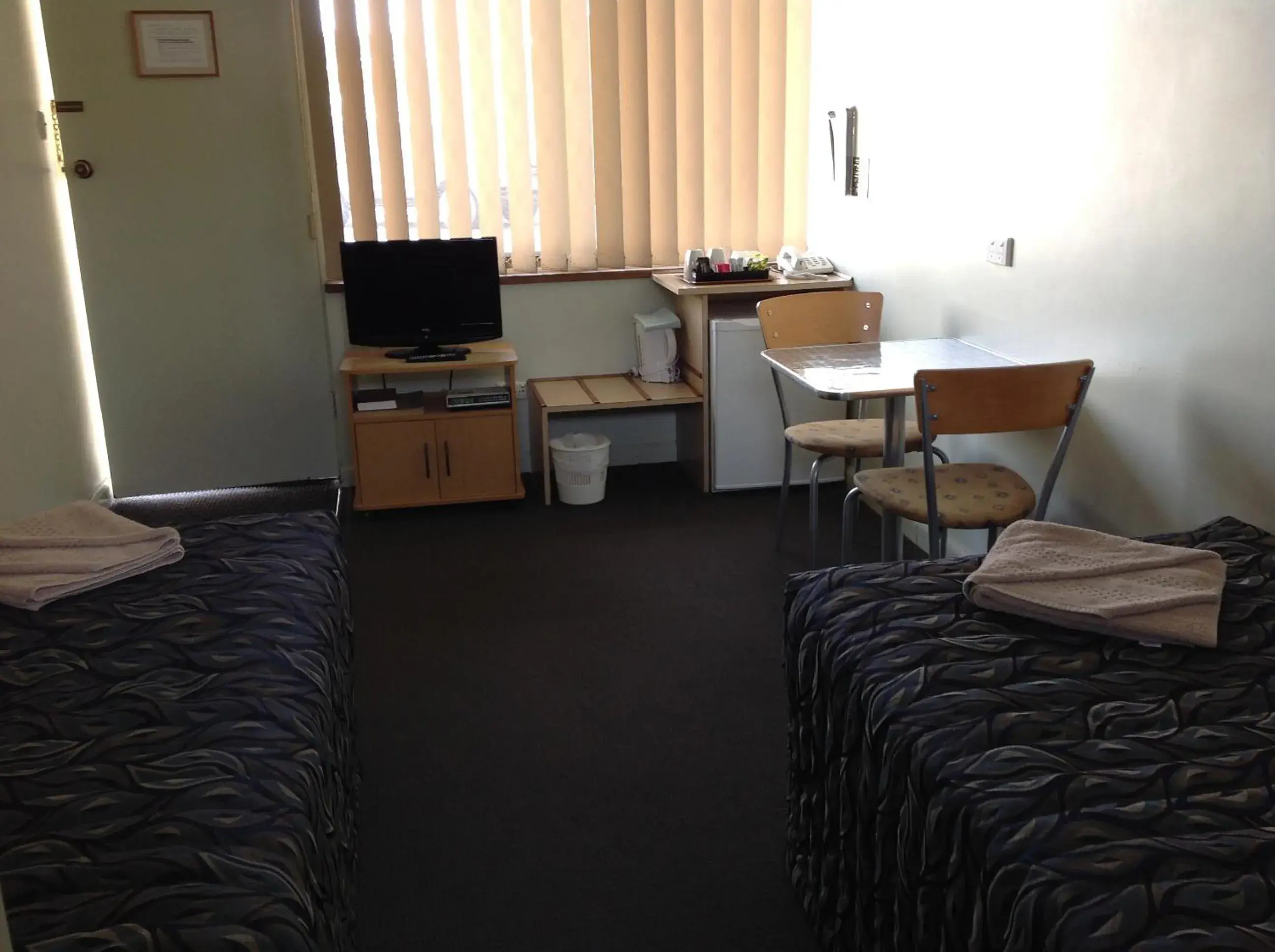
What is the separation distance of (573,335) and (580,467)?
66 cm

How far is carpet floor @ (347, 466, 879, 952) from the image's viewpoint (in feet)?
6.92

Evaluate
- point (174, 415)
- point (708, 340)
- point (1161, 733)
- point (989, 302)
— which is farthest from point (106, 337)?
point (1161, 733)

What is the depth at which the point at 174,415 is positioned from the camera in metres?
4.44

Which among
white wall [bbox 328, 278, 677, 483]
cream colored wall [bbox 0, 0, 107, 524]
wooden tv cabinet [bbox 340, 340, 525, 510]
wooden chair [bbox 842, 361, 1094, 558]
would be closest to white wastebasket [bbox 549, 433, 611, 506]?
wooden tv cabinet [bbox 340, 340, 525, 510]

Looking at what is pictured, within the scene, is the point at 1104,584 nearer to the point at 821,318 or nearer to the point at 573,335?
the point at 821,318

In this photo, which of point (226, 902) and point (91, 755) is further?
point (91, 755)

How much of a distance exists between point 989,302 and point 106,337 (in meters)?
3.22

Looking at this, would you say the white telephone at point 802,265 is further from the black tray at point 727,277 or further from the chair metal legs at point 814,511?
the chair metal legs at point 814,511

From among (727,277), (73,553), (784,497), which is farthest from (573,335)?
(73,553)

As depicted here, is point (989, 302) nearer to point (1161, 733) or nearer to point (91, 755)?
point (1161, 733)

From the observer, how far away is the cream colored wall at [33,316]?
11.2 feet

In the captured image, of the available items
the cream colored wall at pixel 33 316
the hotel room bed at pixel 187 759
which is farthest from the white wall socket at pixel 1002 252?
the cream colored wall at pixel 33 316

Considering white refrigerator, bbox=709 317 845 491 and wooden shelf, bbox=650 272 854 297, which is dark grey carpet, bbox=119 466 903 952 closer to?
white refrigerator, bbox=709 317 845 491

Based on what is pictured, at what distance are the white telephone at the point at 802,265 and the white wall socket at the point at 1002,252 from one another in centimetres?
114
